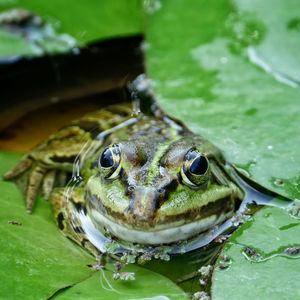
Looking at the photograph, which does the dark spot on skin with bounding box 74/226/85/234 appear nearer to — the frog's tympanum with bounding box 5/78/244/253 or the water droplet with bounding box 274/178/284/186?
the frog's tympanum with bounding box 5/78/244/253

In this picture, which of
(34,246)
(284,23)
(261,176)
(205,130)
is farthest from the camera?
Answer: (284,23)

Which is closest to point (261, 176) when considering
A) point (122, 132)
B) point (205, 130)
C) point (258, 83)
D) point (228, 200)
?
point (228, 200)

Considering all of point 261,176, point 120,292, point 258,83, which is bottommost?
point 120,292

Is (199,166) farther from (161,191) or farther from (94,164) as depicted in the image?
(94,164)

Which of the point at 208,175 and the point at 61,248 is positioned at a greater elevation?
the point at 208,175

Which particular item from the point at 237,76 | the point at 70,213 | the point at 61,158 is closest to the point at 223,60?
the point at 237,76

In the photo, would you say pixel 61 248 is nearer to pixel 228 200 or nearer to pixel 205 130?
pixel 228 200
